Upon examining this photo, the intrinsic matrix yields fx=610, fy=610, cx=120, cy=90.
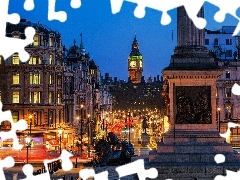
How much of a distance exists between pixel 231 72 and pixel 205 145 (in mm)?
46891

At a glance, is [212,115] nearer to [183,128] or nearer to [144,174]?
[183,128]

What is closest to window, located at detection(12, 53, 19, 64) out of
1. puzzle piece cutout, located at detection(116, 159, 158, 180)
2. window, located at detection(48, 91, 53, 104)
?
window, located at detection(48, 91, 53, 104)

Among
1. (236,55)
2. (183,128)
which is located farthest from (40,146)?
(183,128)

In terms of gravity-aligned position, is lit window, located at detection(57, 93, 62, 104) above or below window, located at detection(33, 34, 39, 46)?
below

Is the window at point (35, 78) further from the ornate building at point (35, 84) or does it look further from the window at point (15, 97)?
the window at point (15, 97)

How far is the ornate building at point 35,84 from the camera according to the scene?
7200 centimetres

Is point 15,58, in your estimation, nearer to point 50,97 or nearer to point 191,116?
point 50,97

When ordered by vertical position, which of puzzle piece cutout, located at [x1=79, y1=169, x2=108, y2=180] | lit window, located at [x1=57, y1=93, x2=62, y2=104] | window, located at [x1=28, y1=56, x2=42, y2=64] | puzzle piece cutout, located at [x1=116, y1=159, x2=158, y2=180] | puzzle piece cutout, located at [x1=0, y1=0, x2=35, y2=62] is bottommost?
puzzle piece cutout, located at [x1=79, y1=169, x2=108, y2=180]

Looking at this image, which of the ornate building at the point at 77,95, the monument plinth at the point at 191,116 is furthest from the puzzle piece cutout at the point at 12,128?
the monument plinth at the point at 191,116

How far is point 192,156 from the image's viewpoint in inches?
1298

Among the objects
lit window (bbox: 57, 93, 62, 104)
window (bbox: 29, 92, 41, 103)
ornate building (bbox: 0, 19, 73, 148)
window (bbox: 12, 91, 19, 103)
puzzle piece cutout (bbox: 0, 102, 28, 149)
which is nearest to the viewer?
puzzle piece cutout (bbox: 0, 102, 28, 149)

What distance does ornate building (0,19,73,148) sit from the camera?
7200 cm

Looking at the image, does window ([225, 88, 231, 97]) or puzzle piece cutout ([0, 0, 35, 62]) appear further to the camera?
window ([225, 88, 231, 97])

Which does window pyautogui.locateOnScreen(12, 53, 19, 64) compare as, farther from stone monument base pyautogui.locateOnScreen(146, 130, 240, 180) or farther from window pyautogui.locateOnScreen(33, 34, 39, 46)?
stone monument base pyautogui.locateOnScreen(146, 130, 240, 180)
